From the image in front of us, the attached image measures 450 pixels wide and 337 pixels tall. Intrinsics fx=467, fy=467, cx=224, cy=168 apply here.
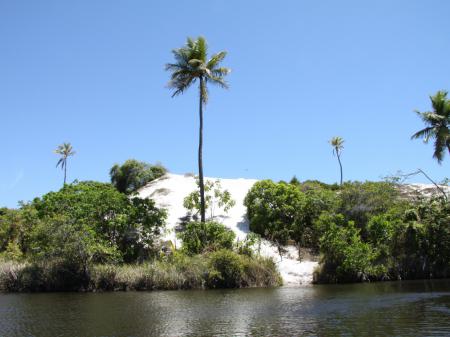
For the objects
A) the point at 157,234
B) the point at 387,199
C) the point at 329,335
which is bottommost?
the point at 329,335

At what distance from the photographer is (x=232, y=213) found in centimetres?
5038

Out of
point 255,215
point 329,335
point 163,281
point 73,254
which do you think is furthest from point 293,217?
point 329,335

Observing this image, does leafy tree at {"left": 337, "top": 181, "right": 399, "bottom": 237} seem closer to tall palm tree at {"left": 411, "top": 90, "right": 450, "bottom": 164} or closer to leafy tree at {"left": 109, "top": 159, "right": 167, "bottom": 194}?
tall palm tree at {"left": 411, "top": 90, "right": 450, "bottom": 164}

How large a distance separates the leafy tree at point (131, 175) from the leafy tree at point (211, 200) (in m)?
17.8

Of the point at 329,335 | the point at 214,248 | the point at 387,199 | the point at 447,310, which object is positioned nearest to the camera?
the point at 329,335

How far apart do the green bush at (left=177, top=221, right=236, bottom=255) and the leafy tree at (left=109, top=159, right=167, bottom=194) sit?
92.3 feet

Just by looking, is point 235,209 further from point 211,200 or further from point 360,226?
point 360,226

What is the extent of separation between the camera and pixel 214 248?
126 feet

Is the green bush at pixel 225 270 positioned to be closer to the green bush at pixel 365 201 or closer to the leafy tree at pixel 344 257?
the leafy tree at pixel 344 257

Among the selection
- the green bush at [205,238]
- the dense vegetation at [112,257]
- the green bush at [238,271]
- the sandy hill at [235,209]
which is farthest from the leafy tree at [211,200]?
the green bush at [238,271]

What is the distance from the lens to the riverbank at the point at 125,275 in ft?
112

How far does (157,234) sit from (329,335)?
26.3 meters

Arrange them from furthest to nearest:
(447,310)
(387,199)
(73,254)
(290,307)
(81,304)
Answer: (387,199)
(73,254)
(81,304)
(290,307)
(447,310)

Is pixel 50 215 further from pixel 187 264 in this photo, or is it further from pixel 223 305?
pixel 223 305
